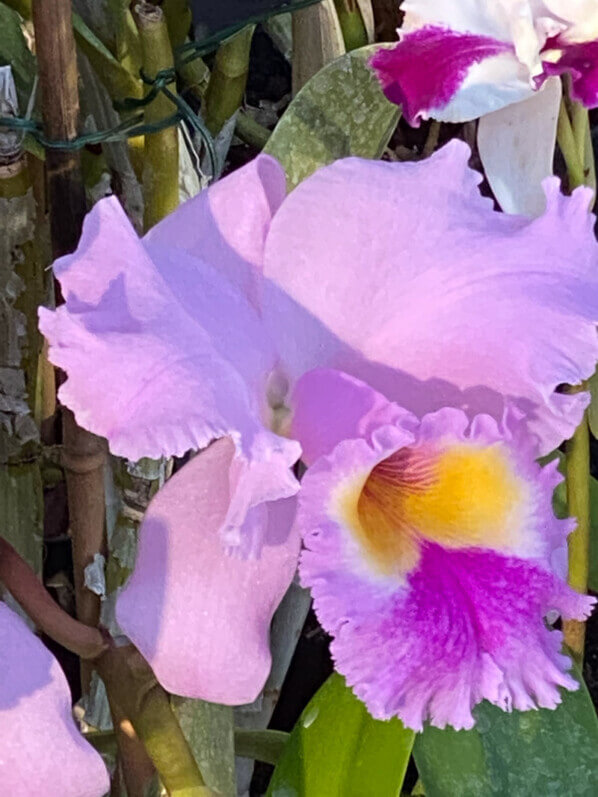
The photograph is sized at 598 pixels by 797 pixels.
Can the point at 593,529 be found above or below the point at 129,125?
below

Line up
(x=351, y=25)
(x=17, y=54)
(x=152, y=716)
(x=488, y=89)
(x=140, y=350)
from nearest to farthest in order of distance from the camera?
(x=140, y=350) → (x=152, y=716) → (x=488, y=89) → (x=17, y=54) → (x=351, y=25)

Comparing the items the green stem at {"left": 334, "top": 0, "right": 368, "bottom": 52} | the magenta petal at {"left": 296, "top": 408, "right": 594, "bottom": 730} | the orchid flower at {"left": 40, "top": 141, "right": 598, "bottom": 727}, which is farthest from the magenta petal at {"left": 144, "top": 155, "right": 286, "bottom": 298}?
the green stem at {"left": 334, "top": 0, "right": 368, "bottom": 52}

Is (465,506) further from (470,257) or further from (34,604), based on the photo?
(34,604)

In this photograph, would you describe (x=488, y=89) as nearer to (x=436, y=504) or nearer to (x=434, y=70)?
(x=434, y=70)

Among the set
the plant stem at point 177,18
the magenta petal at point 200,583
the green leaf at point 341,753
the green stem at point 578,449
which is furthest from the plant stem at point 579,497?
the plant stem at point 177,18

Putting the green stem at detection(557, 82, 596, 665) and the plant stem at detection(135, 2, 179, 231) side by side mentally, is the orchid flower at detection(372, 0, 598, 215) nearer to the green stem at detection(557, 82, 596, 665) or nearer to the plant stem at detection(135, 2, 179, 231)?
the green stem at detection(557, 82, 596, 665)

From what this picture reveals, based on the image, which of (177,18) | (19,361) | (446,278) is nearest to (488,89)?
(446,278)
